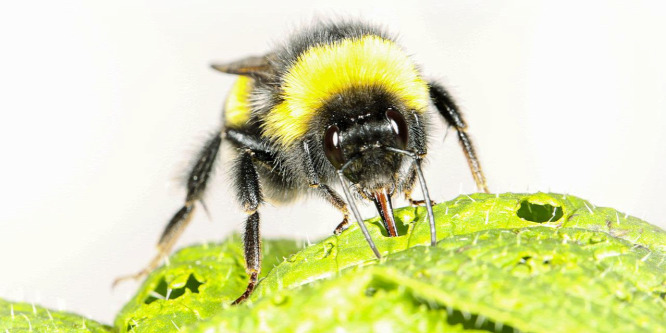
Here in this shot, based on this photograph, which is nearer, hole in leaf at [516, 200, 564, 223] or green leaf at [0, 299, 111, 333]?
hole in leaf at [516, 200, 564, 223]

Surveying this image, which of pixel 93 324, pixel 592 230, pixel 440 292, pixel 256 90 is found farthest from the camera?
pixel 256 90

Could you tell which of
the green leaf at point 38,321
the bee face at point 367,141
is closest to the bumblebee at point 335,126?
the bee face at point 367,141

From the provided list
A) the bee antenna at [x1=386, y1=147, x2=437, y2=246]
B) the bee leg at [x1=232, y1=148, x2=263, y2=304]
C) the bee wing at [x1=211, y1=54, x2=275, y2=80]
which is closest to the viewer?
the bee antenna at [x1=386, y1=147, x2=437, y2=246]

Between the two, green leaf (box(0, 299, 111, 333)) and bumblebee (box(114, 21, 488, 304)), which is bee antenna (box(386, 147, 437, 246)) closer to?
bumblebee (box(114, 21, 488, 304))

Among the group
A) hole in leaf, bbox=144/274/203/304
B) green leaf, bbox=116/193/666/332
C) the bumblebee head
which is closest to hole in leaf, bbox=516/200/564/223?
green leaf, bbox=116/193/666/332

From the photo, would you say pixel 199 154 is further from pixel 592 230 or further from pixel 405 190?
pixel 592 230

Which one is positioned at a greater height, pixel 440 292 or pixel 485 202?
pixel 440 292

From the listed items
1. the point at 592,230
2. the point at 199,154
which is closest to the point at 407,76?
the point at 592,230
